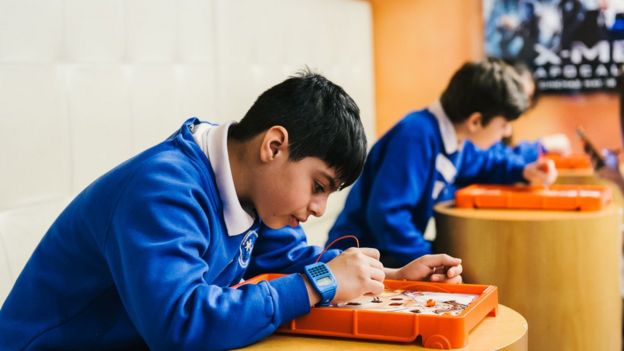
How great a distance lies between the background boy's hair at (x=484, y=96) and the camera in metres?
2.35

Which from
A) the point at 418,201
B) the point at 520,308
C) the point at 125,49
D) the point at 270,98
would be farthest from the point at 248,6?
the point at 270,98

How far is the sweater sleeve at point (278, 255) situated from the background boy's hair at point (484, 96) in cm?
106

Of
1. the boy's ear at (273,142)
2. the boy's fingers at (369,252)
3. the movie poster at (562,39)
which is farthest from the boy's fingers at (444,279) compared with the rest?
the movie poster at (562,39)

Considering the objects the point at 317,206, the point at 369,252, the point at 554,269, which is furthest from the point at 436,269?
the point at 554,269

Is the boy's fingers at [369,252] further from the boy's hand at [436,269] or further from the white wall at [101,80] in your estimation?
the white wall at [101,80]

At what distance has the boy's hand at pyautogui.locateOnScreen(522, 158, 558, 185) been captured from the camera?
8.54 ft

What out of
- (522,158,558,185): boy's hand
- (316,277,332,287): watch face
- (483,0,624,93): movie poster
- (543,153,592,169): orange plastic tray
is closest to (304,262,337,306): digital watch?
(316,277,332,287): watch face

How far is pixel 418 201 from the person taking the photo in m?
2.35

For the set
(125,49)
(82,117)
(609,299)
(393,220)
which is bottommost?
(609,299)

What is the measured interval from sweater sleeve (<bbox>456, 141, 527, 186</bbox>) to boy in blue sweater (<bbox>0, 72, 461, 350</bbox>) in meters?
1.53

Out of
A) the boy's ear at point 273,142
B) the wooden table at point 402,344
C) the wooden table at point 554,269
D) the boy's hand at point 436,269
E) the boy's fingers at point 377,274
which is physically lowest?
the wooden table at point 554,269

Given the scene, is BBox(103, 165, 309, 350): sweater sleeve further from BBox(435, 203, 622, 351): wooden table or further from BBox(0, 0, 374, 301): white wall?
BBox(435, 203, 622, 351): wooden table

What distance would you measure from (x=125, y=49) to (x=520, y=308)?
1189 millimetres

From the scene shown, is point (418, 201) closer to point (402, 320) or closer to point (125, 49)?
point (125, 49)
